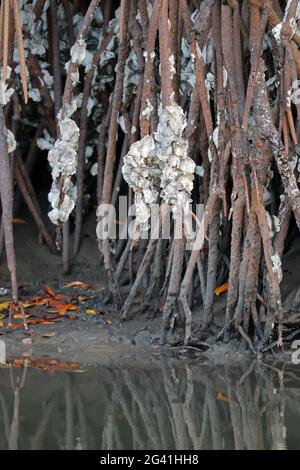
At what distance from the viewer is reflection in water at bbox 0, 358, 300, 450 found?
3.62 meters

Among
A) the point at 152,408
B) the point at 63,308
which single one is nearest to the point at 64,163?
the point at 63,308

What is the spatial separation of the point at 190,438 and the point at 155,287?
1.52m

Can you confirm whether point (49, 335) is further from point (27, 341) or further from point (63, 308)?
point (63, 308)

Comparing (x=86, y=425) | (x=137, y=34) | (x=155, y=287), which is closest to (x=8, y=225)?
(x=155, y=287)

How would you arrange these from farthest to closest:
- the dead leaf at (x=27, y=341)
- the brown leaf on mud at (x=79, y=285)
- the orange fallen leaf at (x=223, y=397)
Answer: the brown leaf on mud at (x=79, y=285) → the dead leaf at (x=27, y=341) → the orange fallen leaf at (x=223, y=397)

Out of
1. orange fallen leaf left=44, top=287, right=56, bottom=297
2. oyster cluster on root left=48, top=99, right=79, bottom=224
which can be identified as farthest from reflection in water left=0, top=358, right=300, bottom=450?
orange fallen leaf left=44, top=287, right=56, bottom=297

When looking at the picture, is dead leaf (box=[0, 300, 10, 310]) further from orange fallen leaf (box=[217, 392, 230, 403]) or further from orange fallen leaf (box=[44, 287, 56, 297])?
orange fallen leaf (box=[217, 392, 230, 403])

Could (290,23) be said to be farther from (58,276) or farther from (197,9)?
(58,276)

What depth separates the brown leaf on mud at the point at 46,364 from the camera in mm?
4391

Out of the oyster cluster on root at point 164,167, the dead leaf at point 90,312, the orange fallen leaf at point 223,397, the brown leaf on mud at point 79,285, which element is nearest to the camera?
the orange fallen leaf at point 223,397

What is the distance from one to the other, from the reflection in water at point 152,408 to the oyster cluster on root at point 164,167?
0.70 m

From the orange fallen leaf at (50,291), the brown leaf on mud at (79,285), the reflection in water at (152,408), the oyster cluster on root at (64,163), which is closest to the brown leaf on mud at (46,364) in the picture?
the reflection in water at (152,408)

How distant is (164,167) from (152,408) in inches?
42.3

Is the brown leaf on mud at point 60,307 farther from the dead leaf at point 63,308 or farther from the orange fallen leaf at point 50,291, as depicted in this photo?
the orange fallen leaf at point 50,291
